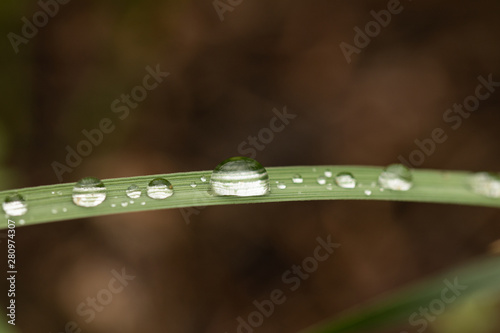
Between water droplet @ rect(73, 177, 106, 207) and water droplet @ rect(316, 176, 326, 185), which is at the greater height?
water droplet @ rect(73, 177, 106, 207)

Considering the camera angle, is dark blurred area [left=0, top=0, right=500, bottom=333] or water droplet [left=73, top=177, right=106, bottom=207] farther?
dark blurred area [left=0, top=0, right=500, bottom=333]

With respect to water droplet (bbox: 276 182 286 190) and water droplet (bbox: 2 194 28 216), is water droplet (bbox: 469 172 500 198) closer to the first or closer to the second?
water droplet (bbox: 276 182 286 190)

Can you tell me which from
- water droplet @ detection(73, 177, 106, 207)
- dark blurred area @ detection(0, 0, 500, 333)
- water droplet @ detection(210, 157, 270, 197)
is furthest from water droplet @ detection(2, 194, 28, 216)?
dark blurred area @ detection(0, 0, 500, 333)

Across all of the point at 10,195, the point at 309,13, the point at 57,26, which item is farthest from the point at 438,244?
the point at 57,26

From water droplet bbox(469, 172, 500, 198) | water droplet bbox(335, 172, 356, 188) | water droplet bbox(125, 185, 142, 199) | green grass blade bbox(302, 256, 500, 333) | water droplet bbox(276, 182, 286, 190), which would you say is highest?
water droplet bbox(125, 185, 142, 199)

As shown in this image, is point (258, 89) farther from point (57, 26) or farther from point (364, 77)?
point (57, 26)

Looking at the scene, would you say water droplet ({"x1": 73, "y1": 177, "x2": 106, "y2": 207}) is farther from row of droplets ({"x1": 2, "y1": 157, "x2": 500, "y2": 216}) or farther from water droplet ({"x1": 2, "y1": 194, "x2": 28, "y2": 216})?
water droplet ({"x1": 2, "y1": 194, "x2": 28, "y2": 216})

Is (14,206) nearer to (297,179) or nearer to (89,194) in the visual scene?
(89,194)

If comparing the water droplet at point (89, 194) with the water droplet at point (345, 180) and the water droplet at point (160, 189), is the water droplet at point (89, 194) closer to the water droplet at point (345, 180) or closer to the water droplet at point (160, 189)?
the water droplet at point (160, 189)
